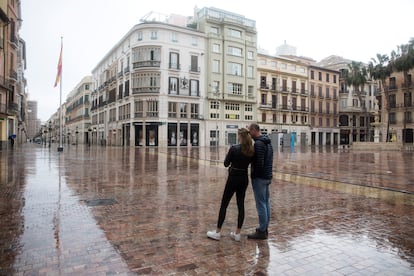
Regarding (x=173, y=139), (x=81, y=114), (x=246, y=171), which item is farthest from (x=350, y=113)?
(x=246, y=171)

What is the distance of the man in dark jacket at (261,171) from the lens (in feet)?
14.5

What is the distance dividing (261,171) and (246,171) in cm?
22

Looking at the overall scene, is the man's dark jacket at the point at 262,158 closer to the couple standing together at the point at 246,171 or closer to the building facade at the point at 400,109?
the couple standing together at the point at 246,171

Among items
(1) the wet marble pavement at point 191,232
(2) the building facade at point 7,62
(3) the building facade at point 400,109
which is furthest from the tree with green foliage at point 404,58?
(2) the building facade at point 7,62

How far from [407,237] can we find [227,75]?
47.9 meters

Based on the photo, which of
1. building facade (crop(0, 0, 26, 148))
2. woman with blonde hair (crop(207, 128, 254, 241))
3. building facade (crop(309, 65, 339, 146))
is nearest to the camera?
woman with blonde hair (crop(207, 128, 254, 241))

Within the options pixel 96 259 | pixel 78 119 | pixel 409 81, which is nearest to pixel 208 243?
pixel 96 259

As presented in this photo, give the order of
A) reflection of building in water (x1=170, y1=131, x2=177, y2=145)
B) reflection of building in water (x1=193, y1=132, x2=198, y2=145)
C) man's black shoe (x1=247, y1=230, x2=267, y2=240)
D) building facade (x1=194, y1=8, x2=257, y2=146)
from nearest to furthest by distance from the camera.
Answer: man's black shoe (x1=247, y1=230, x2=267, y2=240), reflection of building in water (x1=170, y1=131, x2=177, y2=145), reflection of building in water (x1=193, y1=132, x2=198, y2=145), building facade (x1=194, y1=8, x2=257, y2=146)

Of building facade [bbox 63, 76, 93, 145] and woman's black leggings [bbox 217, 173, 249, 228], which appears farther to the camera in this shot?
building facade [bbox 63, 76, 93, 145]

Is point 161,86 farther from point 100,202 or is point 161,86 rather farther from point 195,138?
Result: point 100,202

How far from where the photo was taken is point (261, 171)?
176 inches

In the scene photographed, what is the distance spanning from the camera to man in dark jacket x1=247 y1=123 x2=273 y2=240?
443 cm

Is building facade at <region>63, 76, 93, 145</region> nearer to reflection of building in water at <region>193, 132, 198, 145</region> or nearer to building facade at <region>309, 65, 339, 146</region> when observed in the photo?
reflection of building in water at <region>193, 132, 198, 145</region>

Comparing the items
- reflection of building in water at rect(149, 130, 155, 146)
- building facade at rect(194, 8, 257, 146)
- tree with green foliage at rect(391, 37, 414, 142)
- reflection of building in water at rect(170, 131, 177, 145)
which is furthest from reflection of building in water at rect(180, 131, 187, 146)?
tree with green foliage at rect(391, 37, 414, 142)
